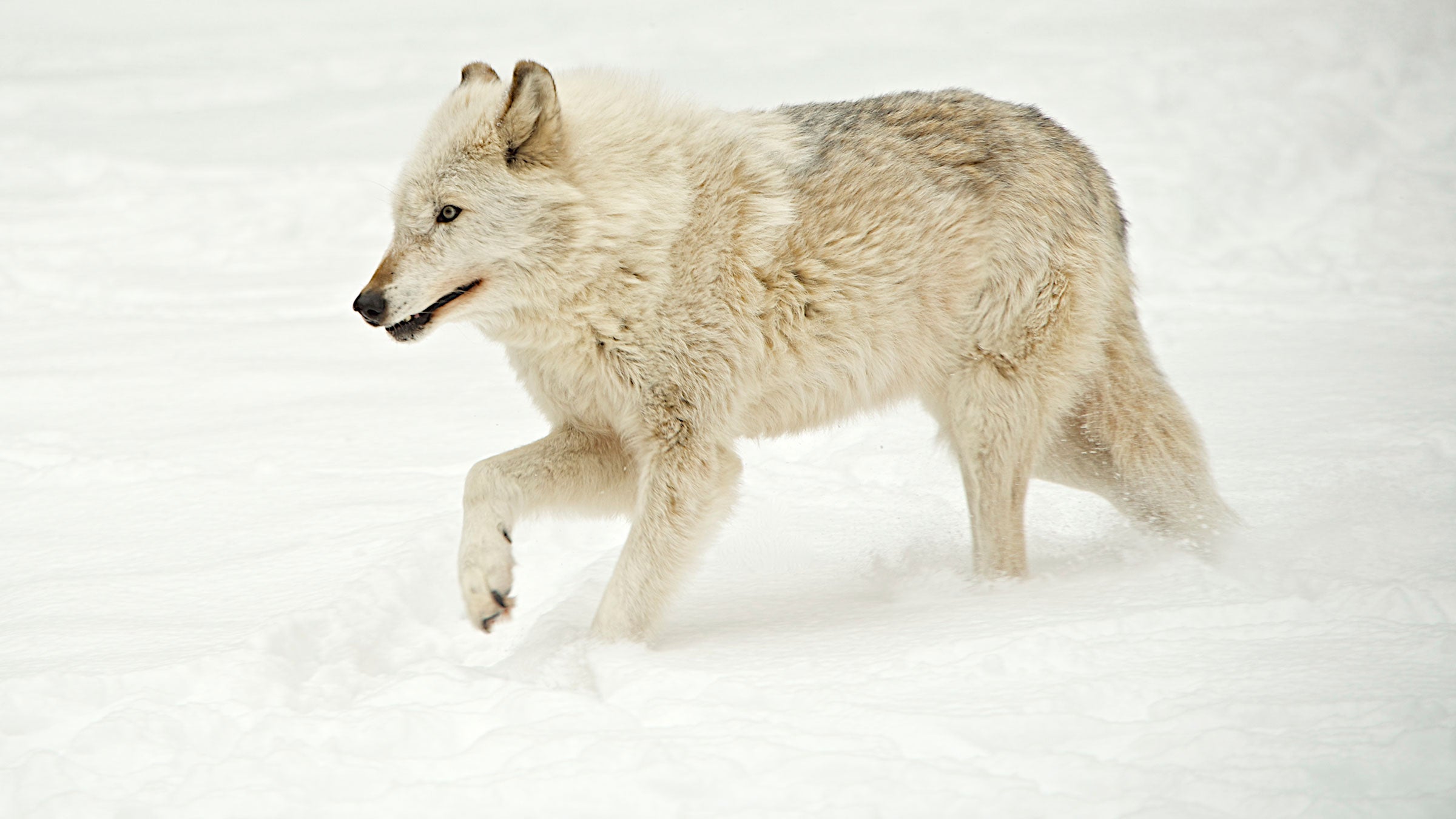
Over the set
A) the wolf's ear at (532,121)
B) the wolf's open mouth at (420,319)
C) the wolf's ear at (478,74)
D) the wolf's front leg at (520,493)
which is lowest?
the wolf's front leg at (520,493)

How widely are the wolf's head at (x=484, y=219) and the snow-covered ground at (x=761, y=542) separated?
1.09 meters

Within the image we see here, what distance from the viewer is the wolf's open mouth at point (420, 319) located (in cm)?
346

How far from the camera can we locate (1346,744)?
225 centimetres

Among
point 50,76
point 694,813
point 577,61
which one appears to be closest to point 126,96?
point 50,76

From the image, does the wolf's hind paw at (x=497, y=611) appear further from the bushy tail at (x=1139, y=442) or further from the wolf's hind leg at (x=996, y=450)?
the bushy tail at (x=1139, y=442)

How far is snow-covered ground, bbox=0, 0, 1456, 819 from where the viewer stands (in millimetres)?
2400

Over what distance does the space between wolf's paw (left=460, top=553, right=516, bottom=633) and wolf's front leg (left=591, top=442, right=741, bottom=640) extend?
29 cm

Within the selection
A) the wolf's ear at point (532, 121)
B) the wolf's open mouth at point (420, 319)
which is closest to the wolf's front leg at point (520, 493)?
the wolf's open mouth at point (420, 319)

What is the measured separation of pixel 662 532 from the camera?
11.6 ft

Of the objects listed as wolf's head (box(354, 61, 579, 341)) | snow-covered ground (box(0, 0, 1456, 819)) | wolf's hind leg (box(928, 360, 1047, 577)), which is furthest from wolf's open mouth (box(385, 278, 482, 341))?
wolf's hind leg (box(928, 360, 1047, 577))

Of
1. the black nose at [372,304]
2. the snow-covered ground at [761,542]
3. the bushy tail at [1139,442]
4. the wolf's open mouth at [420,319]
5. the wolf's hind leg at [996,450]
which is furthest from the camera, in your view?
the bushy tail at [1139,442]

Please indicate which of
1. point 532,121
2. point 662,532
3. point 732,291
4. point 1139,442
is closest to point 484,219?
point 532,121

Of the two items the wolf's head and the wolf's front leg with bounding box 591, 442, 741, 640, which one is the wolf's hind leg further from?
the wolf's head

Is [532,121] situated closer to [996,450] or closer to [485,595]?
[485,595]
